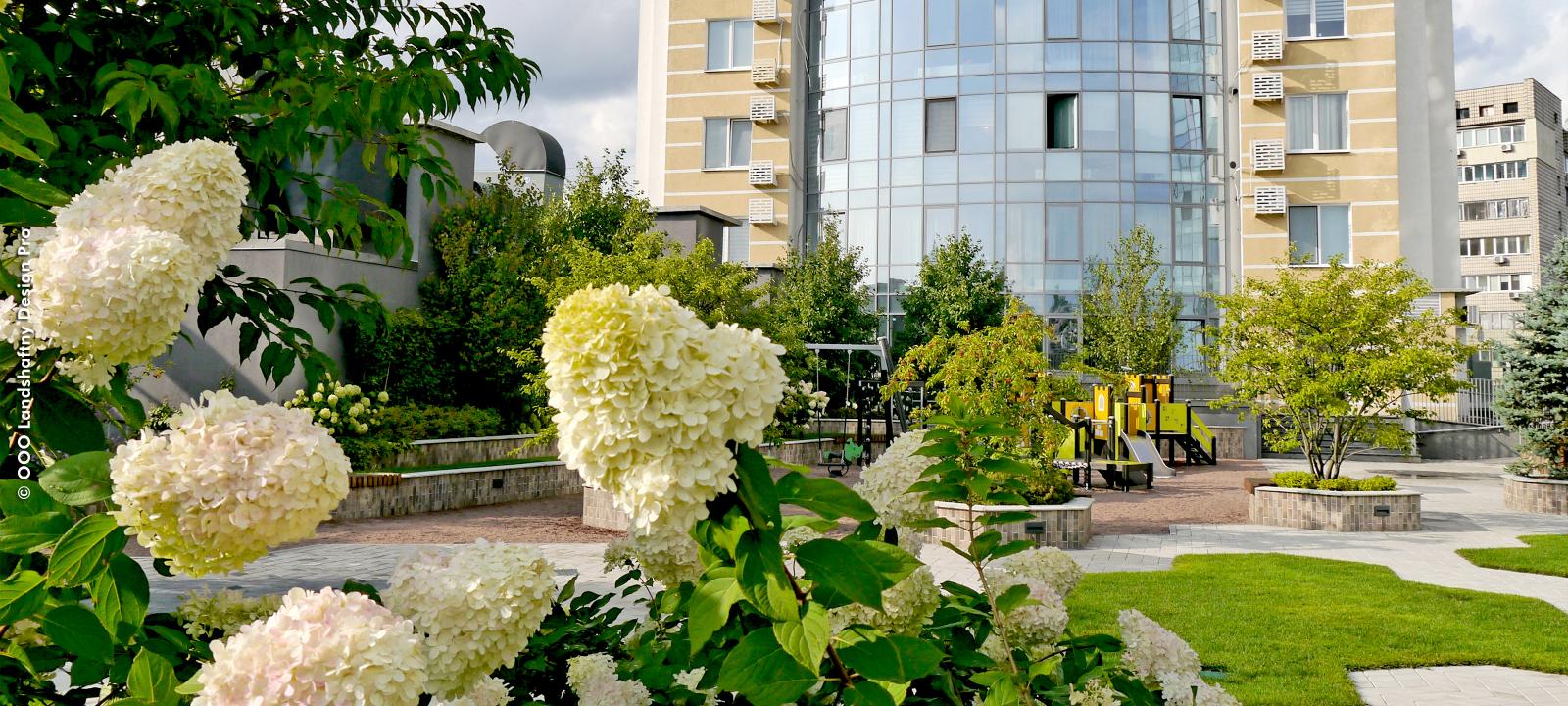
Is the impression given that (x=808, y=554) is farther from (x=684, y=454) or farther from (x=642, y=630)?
(x=642, y=630)

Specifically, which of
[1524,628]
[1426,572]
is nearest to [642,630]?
[1524,628]

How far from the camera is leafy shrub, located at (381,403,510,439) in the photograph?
47.7 feet

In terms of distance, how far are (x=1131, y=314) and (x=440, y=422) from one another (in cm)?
1837

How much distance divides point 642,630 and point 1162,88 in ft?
97.2

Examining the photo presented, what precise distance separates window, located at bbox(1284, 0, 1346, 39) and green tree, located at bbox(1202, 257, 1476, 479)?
17.5 m

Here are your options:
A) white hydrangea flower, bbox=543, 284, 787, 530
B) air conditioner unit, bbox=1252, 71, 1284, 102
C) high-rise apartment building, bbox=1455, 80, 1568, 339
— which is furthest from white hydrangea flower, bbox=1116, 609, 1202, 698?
high-rise apartment building, bbox=1455, 80, 1568, 339

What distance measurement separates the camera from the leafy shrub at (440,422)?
1454 cm

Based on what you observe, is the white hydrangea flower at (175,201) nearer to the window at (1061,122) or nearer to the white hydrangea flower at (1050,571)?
the white hydrangea flower at (1050,571)

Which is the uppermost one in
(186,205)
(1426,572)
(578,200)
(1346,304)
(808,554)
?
(578,200)

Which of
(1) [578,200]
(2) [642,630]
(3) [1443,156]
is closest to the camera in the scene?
(2) [642,630]

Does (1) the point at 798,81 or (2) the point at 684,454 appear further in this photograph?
(1) the point at 798,81

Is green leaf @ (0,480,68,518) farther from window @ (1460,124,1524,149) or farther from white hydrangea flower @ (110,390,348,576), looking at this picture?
window @ (1460,124,1524,149)

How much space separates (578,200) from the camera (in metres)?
20.0

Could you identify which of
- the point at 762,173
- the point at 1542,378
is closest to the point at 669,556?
the point at 1542,378
